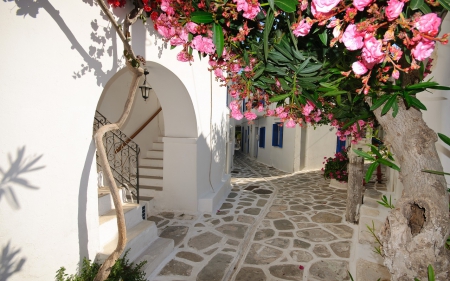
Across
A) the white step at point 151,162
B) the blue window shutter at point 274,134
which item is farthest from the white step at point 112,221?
the blue window shutter at point 274,134

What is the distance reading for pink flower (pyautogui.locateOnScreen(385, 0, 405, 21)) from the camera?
33.2 inches

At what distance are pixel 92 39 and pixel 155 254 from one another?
115 inches

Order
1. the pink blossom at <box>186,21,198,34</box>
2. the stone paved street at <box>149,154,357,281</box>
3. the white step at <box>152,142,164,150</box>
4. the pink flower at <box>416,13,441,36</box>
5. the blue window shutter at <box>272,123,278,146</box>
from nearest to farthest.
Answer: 1. the pink flower at <box>416,13,441,36</box>
2. the pink blossom at <box>186,21,198,34</box>
3. the stone paved street at <box>149,154,357,281</box>
4. the white step at <box>152,142,164,150</box>
5. the blue window shutter at <box>272,123,278,146</box>

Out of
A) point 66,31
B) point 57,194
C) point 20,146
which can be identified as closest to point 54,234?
point 57,194

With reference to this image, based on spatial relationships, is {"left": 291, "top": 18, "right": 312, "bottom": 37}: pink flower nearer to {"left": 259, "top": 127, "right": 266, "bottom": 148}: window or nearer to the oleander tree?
the oleander tree

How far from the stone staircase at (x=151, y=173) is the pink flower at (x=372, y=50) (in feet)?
17.1

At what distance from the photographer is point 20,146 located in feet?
5.83

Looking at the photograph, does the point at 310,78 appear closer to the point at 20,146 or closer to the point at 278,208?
the point at 20,146

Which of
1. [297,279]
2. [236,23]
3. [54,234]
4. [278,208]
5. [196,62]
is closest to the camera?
[236,23]

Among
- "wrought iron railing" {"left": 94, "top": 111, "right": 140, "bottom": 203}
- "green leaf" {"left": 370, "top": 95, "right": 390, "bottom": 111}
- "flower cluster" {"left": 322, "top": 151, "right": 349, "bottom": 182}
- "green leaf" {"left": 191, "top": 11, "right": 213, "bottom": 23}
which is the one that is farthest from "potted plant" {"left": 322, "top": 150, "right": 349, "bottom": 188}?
"green leaf" {"left": 191, "top": 11, "right": 213, "bottom": 23}

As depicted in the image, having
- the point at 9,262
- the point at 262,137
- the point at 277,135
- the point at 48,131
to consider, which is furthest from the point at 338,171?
the point at 262,137

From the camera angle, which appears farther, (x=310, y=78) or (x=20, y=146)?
(x=20, y=146)

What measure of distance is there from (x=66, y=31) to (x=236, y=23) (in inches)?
63.2

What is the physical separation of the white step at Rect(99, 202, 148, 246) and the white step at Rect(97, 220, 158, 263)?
7 cm
